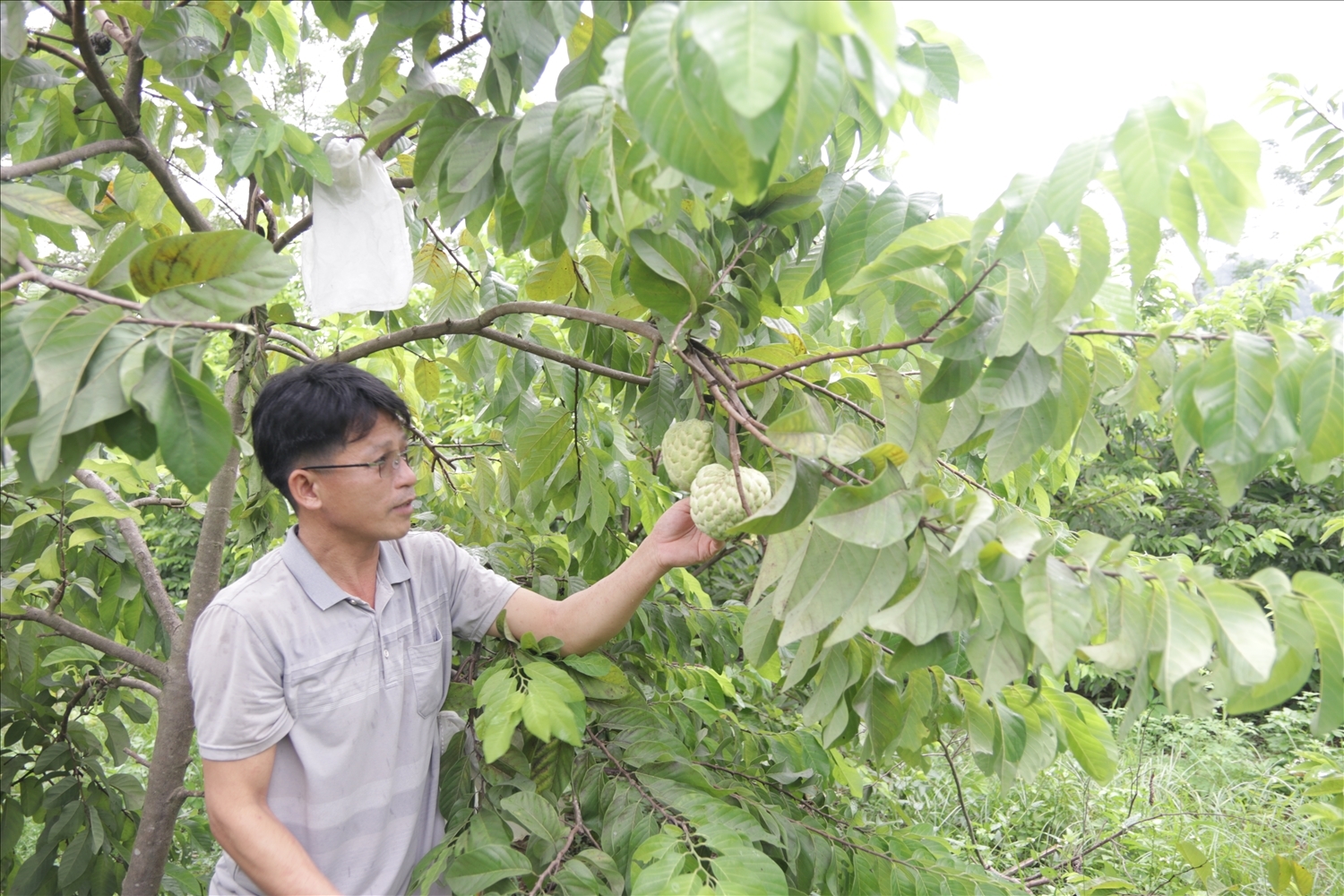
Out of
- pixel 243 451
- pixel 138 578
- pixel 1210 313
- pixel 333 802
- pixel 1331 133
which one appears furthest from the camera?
pixel 1210 313

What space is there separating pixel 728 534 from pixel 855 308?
1.94 ft

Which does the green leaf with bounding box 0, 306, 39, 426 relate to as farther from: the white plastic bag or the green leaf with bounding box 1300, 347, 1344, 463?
the green leaf with bounding box 1300, 347, 1344, 463

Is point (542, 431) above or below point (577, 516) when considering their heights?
above

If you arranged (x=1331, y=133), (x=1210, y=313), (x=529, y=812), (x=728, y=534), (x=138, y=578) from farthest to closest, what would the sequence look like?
(x=1210, y=313)
(x=1331, y=133)
(x=138, y=578)
(x=529, y=812)
(x=728, y=534)

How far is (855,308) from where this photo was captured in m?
1.68

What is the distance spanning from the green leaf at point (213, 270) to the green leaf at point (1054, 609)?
84 cm

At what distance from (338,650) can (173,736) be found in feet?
2.26

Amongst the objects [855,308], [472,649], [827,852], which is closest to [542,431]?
[472,649]

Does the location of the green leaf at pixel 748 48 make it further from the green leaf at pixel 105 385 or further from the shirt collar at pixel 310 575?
the shirt collar at pixel 310 575

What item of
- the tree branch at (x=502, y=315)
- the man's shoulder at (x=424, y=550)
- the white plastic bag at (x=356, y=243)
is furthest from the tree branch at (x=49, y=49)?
the man's shoulder at (x=424, y=550)

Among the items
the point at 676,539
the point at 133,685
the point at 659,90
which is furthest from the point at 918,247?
the point at 133,685

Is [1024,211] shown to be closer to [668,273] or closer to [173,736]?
[668,273]

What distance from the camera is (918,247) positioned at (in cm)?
115

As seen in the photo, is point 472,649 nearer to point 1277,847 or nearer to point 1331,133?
point 1331,133
